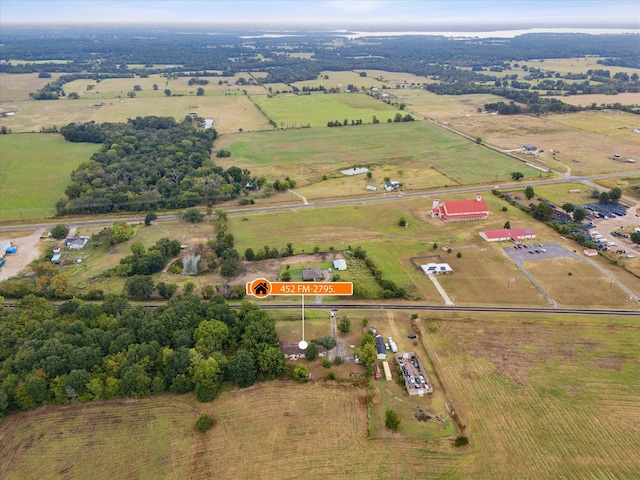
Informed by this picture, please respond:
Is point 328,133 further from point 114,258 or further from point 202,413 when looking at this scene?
point 202,413

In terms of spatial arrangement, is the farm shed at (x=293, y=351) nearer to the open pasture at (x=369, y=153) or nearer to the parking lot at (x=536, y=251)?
the parking lot at (x=536, y=251)

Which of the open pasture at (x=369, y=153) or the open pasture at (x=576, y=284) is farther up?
the open pasture at (x=576, y=284)

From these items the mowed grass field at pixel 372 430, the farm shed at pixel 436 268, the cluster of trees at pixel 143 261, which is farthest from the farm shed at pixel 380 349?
the cluster of trees at pixel 143 261

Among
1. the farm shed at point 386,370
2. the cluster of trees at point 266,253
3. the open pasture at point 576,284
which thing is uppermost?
the farm shed at point 386,370

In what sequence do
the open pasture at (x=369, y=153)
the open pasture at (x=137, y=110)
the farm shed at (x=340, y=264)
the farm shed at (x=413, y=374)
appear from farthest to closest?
the open pasture at (x=137, y=110) → the open pasture at (x=369, y=153) → the farm shed at (x=340, y=264) → the farm shed at (x=413, y=374)

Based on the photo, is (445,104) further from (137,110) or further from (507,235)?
(137,110)

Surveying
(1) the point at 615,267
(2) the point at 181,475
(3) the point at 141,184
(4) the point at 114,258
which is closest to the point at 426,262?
(1) the point at 615,267

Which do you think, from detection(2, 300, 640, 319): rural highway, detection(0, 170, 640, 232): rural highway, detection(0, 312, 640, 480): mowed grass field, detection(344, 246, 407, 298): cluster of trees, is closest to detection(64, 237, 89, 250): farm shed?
detection(0, 170, 640, 232): rural highway
